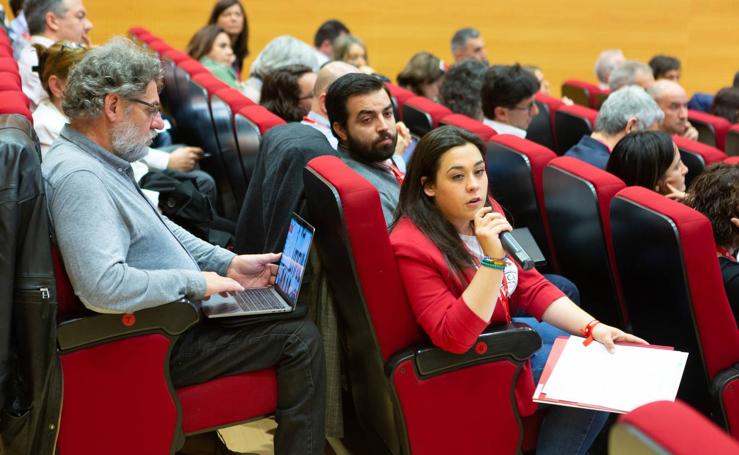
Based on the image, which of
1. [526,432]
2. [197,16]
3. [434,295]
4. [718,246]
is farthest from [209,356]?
[197,16]

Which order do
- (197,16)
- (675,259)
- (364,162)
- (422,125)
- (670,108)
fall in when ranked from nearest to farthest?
(675,259), (364,162), (422,125), (670,108), (197,16)

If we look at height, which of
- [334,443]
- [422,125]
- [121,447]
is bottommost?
[334,443]

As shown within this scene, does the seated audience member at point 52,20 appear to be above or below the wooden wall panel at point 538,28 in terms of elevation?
above

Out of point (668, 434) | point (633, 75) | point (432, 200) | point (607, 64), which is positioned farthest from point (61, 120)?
point (607, 64)

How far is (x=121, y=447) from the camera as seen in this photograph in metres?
0.86

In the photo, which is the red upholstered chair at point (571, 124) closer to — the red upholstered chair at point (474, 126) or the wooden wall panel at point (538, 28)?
the red upholstered chair at point (474, 126)

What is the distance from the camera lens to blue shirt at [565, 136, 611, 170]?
58.6 inches

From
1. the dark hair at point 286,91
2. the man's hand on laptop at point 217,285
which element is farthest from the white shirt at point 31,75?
the man's hand on laptop at point 217,285

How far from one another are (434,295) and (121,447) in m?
0.36

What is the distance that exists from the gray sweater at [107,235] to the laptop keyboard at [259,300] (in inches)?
2.8

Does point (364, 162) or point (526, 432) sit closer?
point (526, 432)

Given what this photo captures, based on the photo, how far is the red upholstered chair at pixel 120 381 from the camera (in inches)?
32.4

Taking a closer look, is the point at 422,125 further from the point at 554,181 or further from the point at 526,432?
the point at 526,432

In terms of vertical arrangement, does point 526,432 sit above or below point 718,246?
below
